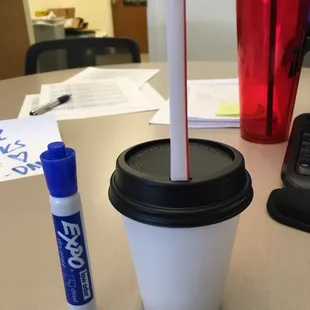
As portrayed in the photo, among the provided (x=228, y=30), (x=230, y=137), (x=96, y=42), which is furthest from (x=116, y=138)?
(x=228, y=30)

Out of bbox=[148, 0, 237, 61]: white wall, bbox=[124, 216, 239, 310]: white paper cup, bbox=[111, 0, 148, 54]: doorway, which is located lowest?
bbox=[111, 0, 148, 54]: doorway

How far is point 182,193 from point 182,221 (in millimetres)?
20

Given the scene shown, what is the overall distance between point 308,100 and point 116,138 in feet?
1.42

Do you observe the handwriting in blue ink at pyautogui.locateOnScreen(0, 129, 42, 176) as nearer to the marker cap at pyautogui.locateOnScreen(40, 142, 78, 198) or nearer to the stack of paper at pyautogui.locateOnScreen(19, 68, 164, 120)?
the stack of paper at pyautogui.locateOnScreen(19, 68, 164, 120)

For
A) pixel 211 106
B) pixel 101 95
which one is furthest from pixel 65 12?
pixel 211 106

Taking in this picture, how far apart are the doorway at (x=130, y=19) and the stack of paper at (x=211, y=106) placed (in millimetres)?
4393

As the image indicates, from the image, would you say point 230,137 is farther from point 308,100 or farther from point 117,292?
point 117,292

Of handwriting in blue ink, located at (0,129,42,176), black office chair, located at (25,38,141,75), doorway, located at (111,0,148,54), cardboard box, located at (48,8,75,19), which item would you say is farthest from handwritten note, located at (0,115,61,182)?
doorway, located at (111,0,148,54)

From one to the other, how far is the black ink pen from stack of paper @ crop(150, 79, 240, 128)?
246 millimetres

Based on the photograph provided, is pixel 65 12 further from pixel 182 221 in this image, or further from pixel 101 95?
pixel 182 221

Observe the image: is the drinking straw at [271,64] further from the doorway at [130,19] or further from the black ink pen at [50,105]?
the doorway at [130,19]

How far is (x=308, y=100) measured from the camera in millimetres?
972

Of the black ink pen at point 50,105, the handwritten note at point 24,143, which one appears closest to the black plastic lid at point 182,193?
the handwritten note at point 24,143

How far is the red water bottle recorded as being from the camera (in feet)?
2.33
